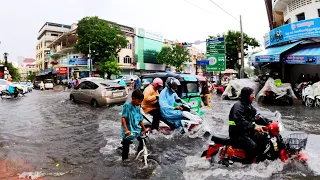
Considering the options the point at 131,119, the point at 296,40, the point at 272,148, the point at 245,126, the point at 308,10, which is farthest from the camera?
the point at 308,10

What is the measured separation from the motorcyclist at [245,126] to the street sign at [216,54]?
75.6 feet

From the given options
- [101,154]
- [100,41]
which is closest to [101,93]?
[101,154]

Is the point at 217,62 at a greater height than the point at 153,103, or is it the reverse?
the point at 217,62

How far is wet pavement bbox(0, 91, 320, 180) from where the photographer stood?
462cm

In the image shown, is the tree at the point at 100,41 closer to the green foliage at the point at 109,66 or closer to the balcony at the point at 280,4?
the green foliage at the point at 109,66

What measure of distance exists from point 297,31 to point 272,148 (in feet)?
47.6

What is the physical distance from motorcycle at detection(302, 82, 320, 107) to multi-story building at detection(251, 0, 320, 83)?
1863mm

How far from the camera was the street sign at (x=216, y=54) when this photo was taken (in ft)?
88.1

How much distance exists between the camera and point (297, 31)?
16750mm

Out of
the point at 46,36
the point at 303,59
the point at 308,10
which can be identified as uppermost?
the point at 46,36

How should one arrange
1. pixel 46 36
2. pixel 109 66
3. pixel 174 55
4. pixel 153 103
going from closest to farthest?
pixel 153 103 < pixel 109 66 < pixel 174 55 < pixel 46 36

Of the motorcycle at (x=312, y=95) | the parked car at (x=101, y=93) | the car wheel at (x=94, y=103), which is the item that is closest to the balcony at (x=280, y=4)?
the motorcycle at (x=312, y=95)

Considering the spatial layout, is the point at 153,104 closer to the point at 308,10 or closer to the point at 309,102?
the point at 309,102

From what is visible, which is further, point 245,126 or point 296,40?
point 296,40
